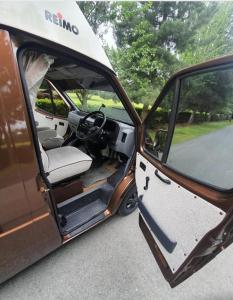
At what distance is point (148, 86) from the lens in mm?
6098

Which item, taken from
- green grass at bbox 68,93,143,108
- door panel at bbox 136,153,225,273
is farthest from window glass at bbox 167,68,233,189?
green grass at bbox 68,93,143,108

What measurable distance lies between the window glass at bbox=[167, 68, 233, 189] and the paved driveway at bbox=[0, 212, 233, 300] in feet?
2.83

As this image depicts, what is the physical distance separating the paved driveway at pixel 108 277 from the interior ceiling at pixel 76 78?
1.81 m

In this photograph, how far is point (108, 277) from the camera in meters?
1.60

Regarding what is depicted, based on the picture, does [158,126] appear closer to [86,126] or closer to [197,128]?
[86,126]

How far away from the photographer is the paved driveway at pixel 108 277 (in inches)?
58.0

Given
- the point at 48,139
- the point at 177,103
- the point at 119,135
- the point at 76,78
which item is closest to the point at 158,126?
the point at 177,103

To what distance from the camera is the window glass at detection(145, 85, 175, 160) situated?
147 cm

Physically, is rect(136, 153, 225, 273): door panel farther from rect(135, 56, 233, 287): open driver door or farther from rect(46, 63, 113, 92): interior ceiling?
rect(46, 63, 113, 92): interior ceiling

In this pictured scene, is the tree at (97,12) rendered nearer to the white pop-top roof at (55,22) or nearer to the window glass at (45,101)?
the window glass at (45,101)

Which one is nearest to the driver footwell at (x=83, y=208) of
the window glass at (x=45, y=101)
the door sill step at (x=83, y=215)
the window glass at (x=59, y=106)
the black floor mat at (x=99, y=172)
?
the door sill step at (x=83, y=215)

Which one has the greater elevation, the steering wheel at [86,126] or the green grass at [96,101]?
the green grass at [96,101]

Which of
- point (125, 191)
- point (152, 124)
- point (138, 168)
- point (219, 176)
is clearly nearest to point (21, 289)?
point (125, 191)

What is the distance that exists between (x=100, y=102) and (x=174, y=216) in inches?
77.9
